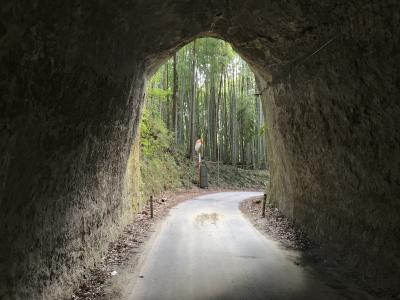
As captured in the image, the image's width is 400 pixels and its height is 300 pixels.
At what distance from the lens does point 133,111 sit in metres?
9.82

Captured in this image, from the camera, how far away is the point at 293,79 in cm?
930

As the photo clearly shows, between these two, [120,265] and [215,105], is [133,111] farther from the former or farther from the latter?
[215,105]

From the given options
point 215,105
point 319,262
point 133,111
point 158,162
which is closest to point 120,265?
point 133,111

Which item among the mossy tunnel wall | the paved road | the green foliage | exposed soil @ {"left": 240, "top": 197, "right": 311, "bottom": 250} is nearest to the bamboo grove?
the green foliage

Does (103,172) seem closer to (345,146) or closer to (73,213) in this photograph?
(73,213)

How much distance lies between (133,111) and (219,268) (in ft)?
15.9

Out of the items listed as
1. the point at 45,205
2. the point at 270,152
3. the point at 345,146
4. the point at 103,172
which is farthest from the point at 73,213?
the point at 270,152

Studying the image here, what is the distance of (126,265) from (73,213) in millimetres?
2073

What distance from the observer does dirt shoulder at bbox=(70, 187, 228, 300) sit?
20.2 ft

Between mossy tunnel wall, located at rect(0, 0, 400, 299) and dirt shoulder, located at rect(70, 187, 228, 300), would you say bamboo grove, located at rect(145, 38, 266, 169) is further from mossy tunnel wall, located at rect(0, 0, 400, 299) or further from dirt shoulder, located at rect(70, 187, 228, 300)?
mossy tunnel wall, located at rect(0, 0, 400, 299)

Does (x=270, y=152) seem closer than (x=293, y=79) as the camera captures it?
No

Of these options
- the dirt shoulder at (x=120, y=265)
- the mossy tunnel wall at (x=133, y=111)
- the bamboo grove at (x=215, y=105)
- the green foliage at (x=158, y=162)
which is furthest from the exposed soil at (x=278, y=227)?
the bamboo grove at (x=215, y=105)

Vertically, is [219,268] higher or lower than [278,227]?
lower

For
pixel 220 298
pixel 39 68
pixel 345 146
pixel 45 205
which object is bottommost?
pixel 220 298
